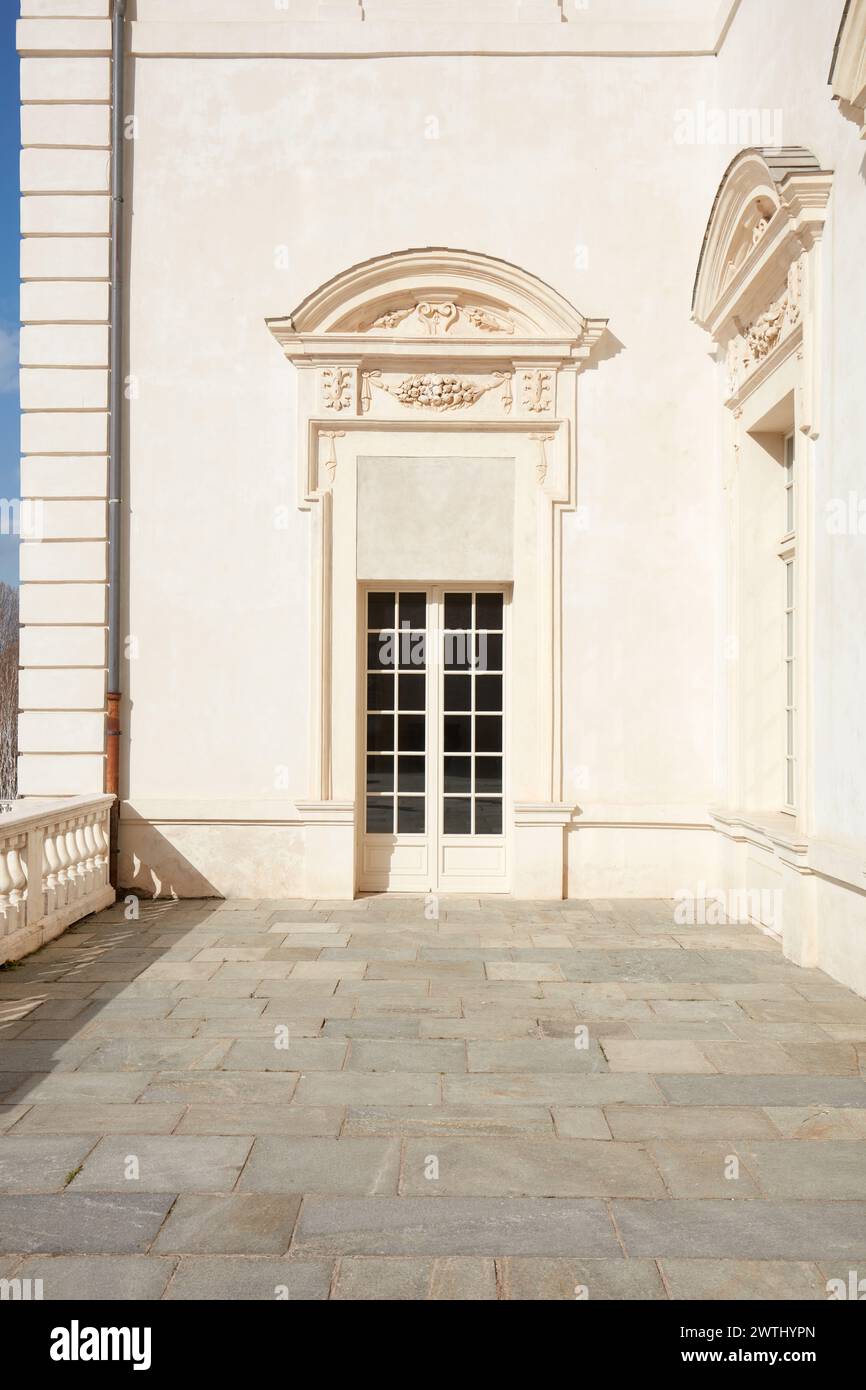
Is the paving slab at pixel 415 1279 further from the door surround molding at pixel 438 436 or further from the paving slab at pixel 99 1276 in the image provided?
the door surround molding at pixel 438 436

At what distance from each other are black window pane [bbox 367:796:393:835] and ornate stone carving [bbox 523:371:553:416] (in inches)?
129

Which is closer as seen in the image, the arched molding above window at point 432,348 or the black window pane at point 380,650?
the arched molding above window at point 432,348

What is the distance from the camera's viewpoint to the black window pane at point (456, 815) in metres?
8.69

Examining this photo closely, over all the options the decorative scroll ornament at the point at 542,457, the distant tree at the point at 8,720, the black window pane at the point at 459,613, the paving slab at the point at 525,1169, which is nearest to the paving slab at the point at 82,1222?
the paving slab at the point at 525,1169

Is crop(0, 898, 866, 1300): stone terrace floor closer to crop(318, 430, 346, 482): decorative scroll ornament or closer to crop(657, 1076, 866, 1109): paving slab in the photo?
crop(657, 1076, 866, 1109): paving slab

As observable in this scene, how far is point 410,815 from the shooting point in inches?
Result: 343

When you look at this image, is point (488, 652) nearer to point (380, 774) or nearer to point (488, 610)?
point (488, 610)

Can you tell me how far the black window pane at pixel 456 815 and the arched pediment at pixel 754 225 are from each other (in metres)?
4.09

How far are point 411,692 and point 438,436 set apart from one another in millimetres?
2038

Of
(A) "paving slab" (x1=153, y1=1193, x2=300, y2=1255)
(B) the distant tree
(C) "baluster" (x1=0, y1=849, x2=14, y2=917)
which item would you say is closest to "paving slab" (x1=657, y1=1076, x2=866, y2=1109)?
→ (A) "paving slab" (x1=153, y1=1193, x2=300, y2=1255)

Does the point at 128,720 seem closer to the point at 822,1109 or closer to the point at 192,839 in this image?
the point at 192,839

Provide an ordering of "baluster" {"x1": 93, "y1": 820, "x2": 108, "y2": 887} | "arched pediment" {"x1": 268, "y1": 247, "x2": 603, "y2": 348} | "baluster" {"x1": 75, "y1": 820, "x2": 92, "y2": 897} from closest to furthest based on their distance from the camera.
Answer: "baluster" {"x1": 75, "y1": 820, "x2": 92, "y2": 897} < "baluster" {"x1": 93, "y1": 820, "x2": 108, "y2": 887} < "arched pediment" {"x1": 268, "y1": 247, "x2": 603, "y2": 348}

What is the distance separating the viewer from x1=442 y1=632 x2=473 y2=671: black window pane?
8.71 metres

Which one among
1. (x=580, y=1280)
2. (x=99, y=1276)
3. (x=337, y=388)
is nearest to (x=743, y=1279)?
(x=580, y=1280)
